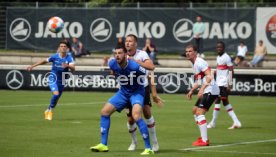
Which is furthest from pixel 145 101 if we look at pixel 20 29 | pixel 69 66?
pixel 20 29

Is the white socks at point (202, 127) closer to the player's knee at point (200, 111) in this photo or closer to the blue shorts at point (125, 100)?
the player's knee at point (200, 111)

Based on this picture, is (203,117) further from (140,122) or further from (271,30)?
(271,30)

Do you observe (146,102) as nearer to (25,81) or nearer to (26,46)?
(25,81)

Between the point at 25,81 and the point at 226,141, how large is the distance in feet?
66.3

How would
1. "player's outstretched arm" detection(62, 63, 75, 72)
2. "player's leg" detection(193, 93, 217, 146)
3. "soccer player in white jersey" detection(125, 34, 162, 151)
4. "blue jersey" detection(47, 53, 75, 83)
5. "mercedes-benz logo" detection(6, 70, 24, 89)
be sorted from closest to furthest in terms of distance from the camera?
"soccer player in white jersey" detection(125, 34, 162, 151)
"player's leg" detection(193, 93, 217, 146)
"player's outstretched arm" detection(62, 63, 75, 72)
"blue jersey" detection(47, 53, 75, 83)
"mercedes-benz logo" detection(6, 70, 24, 89)

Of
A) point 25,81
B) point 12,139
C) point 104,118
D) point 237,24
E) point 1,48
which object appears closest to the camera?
point 104,118

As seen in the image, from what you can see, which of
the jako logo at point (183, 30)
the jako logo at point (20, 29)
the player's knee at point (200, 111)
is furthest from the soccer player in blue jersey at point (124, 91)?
the jako logo at point (20, 29)

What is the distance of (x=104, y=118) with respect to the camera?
14656 mm

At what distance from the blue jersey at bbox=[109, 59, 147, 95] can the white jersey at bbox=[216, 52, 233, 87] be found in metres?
7.12

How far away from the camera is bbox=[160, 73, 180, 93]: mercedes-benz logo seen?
34500mm

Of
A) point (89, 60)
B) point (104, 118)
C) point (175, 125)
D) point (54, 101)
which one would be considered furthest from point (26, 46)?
point (104, 118)

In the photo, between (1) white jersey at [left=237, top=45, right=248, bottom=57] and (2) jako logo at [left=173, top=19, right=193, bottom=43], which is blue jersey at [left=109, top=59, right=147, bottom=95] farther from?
(2) jako logo at [left=173, top=19, right=193, bottom=43]

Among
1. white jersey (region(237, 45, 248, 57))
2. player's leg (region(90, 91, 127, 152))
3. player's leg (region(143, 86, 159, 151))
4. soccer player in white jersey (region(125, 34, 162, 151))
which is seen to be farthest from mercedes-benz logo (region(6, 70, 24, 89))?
player's leg (region(90, 91, 127, 152))

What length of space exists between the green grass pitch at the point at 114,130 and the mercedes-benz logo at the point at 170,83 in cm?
335
